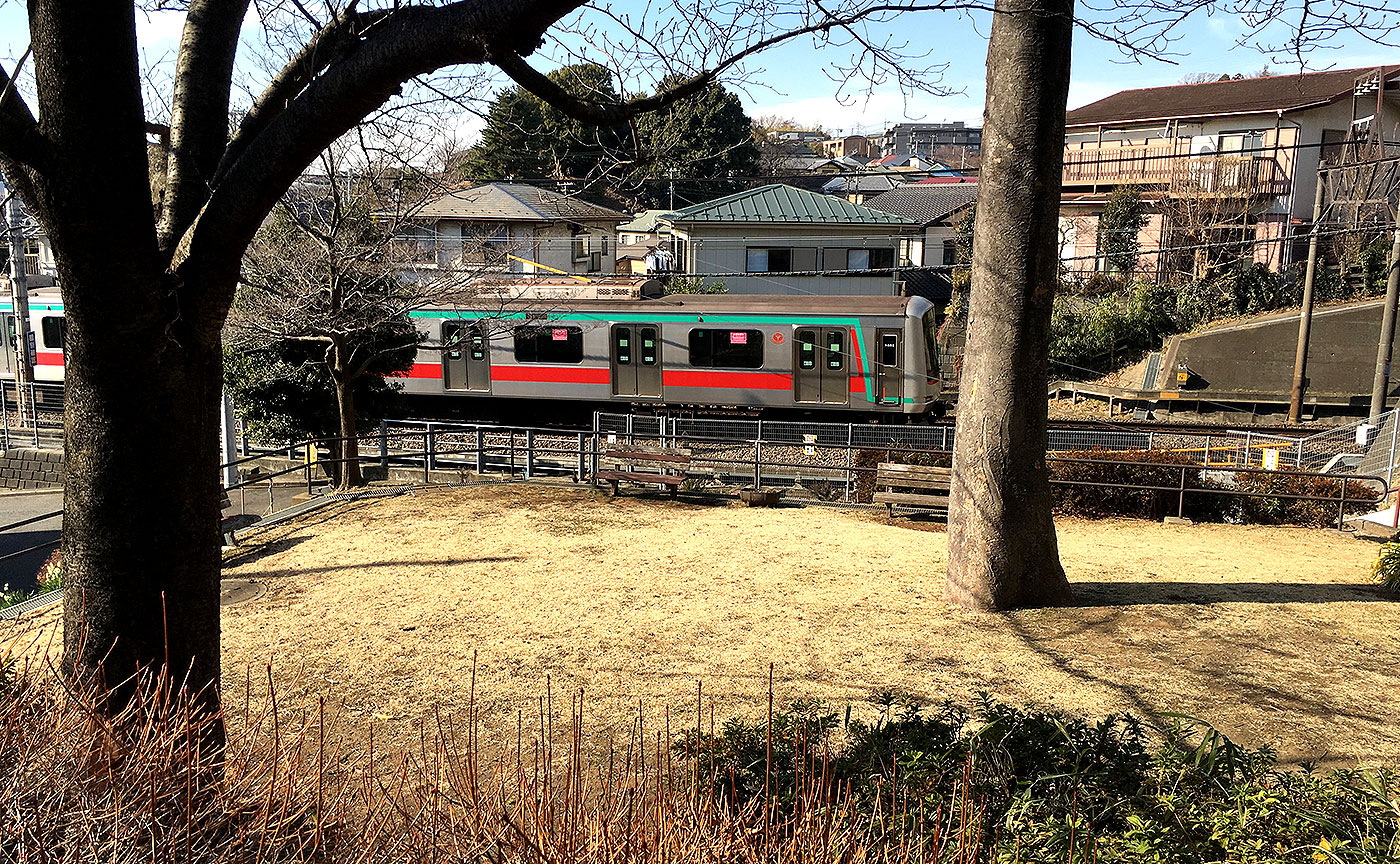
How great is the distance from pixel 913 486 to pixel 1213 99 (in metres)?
31.2

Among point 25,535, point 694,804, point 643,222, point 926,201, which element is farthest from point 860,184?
point 694,804

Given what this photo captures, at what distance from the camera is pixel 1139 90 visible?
4303cm

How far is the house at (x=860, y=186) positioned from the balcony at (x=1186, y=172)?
Result: 1439 cm

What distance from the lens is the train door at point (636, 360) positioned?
22.3 m

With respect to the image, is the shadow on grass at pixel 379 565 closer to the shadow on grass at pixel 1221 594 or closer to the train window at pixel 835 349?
the shadow on grass at pixel 1221 594

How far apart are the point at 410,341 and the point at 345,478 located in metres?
3.14

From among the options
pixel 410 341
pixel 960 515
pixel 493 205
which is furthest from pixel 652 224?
pixel 960 515

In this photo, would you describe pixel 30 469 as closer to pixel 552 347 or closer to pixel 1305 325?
pixel 552 347

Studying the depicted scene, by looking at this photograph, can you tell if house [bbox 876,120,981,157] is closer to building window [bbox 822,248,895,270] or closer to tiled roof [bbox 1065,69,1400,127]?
tiled roof [bbox 1065,69,1400,127]

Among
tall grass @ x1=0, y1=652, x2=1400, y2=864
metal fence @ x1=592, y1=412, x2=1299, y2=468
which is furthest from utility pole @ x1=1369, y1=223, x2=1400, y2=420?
tall grass @ x1=0, y1=652, x2=1400, y2=864

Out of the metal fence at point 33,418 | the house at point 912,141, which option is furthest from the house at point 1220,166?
the house at point 912,141

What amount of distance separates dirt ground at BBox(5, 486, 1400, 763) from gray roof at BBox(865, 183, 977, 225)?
32.6 metres

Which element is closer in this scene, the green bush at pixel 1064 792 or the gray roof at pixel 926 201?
the green bush at pixel 1064 792

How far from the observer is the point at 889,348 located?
21234 millimetres
